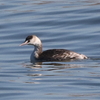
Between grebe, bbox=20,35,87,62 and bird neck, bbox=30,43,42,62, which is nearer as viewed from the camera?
grebe, bbox=20,35,87,62

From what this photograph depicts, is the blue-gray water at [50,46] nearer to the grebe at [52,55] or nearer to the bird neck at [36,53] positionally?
the bird neck at [36,53]

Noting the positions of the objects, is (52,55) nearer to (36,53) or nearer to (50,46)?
(36,53)

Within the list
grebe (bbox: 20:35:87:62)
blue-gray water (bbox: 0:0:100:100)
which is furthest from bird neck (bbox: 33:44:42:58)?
blue-gray water (bbox: 0:0:100:100)

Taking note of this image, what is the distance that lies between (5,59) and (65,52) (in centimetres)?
193

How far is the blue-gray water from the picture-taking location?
40.0 feet

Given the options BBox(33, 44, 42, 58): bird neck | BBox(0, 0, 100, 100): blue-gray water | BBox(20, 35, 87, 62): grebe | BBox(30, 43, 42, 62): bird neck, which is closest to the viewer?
BBox(0, 0, 100, 100): blue-gray water

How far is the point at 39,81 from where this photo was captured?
13.4 meters

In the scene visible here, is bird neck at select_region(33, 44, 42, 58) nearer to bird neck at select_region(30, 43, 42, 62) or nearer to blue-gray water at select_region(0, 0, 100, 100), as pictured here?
bird neck at select_region(30, 43, 42, 62)

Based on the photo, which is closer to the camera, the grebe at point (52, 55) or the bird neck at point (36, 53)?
the grebe at point (52, 55)

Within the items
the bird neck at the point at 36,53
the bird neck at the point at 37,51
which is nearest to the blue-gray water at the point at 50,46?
the bird neck at the point at 36,53

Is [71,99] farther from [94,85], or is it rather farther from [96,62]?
[96,62]

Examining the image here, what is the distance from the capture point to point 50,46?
20500 mm

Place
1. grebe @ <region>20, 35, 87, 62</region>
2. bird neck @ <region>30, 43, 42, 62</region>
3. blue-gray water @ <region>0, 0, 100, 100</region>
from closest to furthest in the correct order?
blue-gray water @ <region>0, 0, 100, 100</region>, grebe @ <region>20, 35, 87, 62</region>, bird neck @ <region>30, 43, 42, 62</region>

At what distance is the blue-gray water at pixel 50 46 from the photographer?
40.0ft
